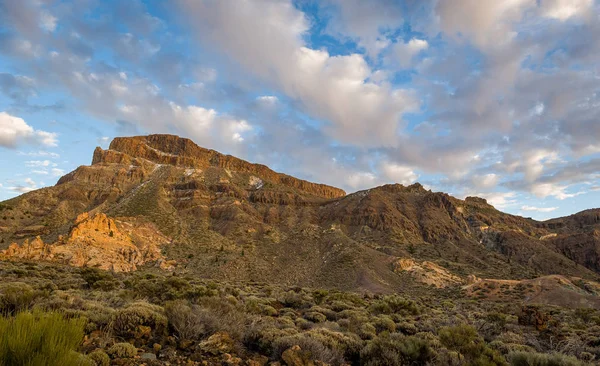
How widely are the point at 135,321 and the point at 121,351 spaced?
1.59m

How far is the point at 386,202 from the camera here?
9306 cm

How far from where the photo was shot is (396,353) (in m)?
7.25

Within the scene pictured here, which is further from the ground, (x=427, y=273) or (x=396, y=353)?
(x=396, y=353)

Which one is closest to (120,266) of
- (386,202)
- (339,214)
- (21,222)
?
(21,222)

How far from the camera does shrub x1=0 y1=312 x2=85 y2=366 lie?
3.25 meters

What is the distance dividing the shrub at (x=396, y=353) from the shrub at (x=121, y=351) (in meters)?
4.82

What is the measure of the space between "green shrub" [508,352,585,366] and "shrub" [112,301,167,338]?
8096mm

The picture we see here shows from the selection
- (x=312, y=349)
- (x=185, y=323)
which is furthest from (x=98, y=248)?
(x=312, y=349)

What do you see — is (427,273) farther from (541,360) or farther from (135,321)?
(135,321)

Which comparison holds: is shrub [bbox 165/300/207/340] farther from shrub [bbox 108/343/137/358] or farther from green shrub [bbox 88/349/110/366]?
green shrub [bbox 88/349/110/366]

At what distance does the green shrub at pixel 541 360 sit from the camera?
6.80 meters

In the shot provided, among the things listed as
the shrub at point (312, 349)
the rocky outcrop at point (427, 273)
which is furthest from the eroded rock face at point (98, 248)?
the shrub at point (312, 349)

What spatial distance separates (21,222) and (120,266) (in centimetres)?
3666

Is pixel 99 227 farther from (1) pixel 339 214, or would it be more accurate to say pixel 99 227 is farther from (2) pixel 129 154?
(2) pixel 129 154
